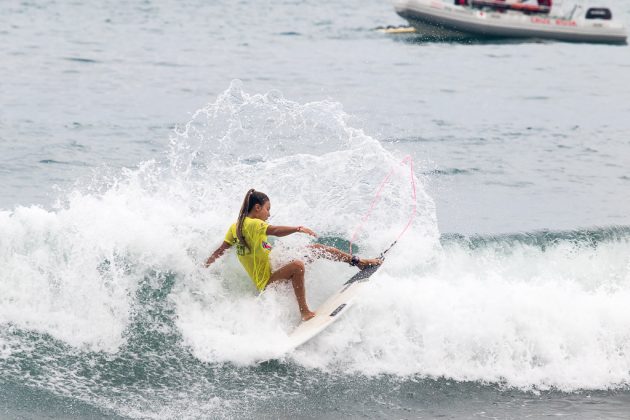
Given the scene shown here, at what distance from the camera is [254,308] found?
351 inches

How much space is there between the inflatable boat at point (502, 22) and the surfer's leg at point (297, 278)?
27569 mm

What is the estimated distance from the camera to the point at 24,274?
945 cm

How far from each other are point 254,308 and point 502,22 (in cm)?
2815

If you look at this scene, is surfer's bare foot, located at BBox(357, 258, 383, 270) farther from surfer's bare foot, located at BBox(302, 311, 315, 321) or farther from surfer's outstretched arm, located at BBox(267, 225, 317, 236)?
surfer's outstretched arm, located at BBox(267, 225, 317, 236)

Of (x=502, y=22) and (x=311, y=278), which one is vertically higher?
(x=311, y=278)

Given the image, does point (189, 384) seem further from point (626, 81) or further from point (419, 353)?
point (626, 81)

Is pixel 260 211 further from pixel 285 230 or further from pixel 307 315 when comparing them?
pixel 307 315

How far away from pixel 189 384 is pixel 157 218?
2617 mm

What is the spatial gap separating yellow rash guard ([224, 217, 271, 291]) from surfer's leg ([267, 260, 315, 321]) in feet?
0.38

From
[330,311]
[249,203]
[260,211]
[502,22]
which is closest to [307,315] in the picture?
[330,311]

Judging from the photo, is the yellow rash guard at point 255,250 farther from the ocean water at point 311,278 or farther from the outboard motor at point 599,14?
the outboard motor at point 599,14

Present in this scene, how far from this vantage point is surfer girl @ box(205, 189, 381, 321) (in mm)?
8547

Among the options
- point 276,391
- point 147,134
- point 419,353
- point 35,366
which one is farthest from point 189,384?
point 147,134

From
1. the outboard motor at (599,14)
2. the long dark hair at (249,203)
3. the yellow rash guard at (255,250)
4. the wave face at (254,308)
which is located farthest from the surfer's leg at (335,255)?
the outboard motor at (599,14)
